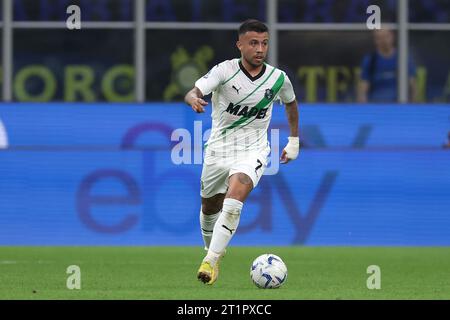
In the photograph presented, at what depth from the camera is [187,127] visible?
59.7 feet

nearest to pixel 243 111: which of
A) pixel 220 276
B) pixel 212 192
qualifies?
pixel 212 192

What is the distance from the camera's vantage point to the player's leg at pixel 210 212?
12.3 meters

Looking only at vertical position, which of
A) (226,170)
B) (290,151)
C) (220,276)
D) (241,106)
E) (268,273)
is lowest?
(220,276)

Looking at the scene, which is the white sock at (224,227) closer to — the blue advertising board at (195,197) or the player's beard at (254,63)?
the player's beard at (254,63)

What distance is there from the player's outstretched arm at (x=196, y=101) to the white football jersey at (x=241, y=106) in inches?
25.2

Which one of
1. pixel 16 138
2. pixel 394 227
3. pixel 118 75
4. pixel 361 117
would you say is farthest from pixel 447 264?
pixel 118 75

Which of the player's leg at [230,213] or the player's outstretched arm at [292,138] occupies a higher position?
the player's outstretched arm at [292,138]

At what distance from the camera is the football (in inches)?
441

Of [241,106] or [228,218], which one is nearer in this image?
[228,218]

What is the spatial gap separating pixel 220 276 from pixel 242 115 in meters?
1.67

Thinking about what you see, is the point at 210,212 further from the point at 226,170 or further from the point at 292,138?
the point at 292,138

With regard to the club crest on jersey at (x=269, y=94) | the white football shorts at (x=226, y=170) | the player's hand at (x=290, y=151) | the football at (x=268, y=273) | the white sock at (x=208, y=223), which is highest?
the club crest on jersey at (x=269, y=94)

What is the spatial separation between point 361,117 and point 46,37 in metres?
5.08

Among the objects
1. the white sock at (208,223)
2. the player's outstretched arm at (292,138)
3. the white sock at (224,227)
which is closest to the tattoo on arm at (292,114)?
the player's outstretched arm at (292,138)
